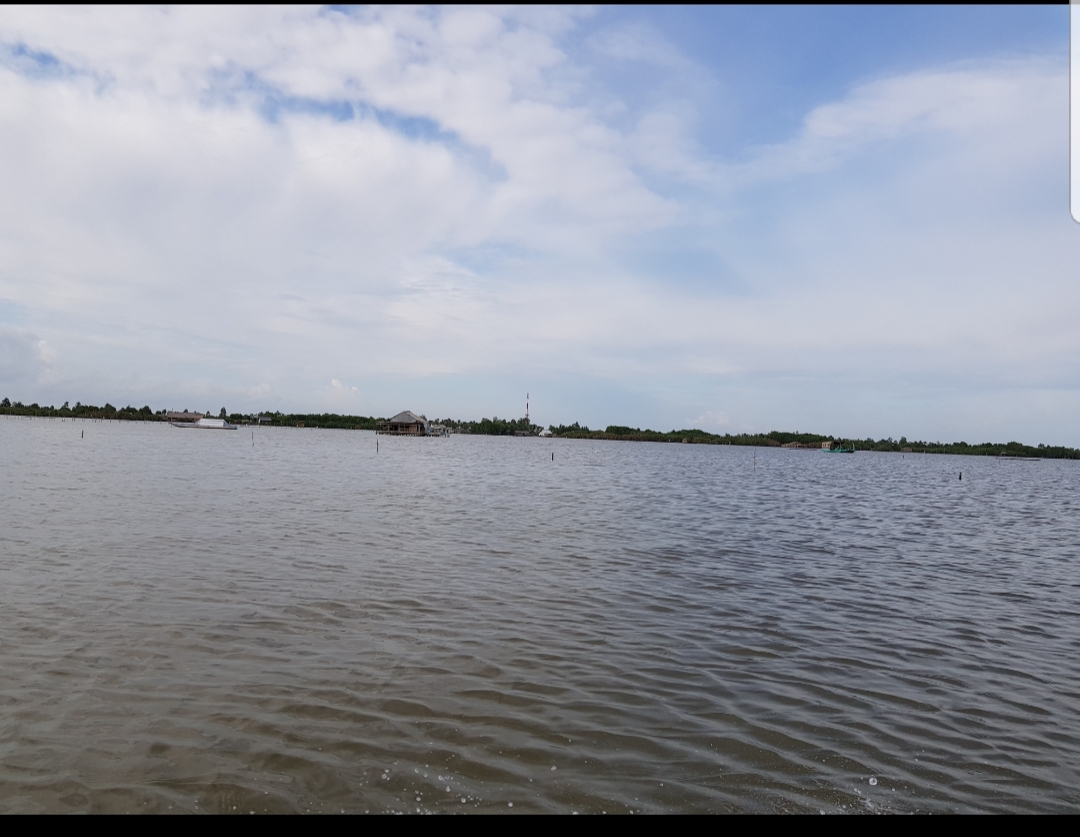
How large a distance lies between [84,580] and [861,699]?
12.8m

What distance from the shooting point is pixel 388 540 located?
17844 mm

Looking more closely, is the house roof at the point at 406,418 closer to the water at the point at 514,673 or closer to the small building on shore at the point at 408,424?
the small building on shore at the point at 408,424

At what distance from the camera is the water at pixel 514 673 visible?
5.85 metres

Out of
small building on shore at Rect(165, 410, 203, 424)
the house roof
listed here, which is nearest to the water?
the house roof

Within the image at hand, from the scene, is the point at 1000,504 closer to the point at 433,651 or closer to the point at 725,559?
the point at 725,559

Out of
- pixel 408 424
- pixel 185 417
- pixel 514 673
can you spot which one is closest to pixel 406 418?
pixel 408 424

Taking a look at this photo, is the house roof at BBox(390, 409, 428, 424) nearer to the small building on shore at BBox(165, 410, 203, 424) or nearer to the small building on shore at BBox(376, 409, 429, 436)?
the small building on shore at BBox(376, 409, 429, 436)

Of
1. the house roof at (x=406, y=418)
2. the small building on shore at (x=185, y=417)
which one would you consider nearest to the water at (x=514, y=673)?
the house roof at (x=406, y=418)

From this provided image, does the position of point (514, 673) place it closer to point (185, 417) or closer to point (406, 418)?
point (406, 418)

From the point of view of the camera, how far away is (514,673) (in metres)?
8.50

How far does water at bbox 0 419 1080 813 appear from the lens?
5852 mm

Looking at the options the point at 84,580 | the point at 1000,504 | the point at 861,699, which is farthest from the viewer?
the point at 1000,504

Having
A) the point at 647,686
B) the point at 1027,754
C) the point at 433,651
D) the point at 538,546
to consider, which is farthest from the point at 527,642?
the point at 538,546

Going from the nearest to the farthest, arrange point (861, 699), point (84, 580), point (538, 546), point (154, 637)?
point (861, 699) < point (154, 637) < point (84, 580) < point (538, 546)
